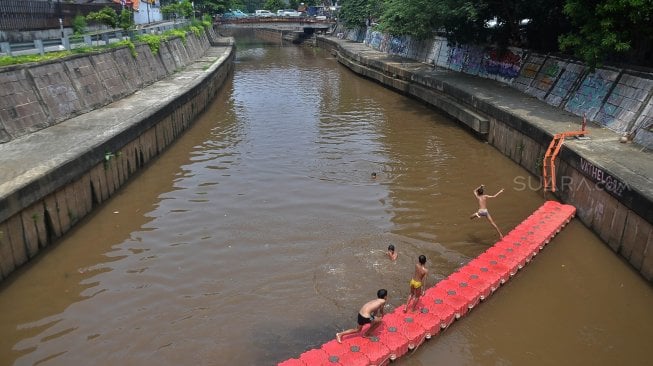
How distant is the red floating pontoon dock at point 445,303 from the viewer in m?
7.99

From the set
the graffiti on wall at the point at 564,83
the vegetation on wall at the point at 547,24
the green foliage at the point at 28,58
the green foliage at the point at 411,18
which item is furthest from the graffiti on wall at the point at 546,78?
the green foliage at the point at 28,58

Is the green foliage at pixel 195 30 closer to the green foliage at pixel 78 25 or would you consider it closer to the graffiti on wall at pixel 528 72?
the green foliage at pixel 78 25

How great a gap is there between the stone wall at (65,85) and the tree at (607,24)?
17563 mm

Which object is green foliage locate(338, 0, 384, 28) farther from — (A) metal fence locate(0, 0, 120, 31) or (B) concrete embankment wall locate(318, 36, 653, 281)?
(A) metal fence locate(0, 0, 120, 31)

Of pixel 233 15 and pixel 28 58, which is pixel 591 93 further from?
pixel 233 15

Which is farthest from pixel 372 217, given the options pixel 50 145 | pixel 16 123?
pixel 16 123

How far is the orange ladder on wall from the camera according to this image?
14781 millimetres

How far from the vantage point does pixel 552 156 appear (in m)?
14.8

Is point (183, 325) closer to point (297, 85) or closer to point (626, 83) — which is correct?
point (626, 83)

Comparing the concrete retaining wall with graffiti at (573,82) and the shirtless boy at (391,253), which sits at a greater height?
the concrete retaining wall with graffiti at (573,82)

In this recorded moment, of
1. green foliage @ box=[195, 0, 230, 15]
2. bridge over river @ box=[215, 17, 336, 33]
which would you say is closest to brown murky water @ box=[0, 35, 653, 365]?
green foliage @ box=[195, 0, 230, 15]

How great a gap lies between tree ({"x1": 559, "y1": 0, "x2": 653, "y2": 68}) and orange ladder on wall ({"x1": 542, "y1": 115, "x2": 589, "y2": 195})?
2.88 m

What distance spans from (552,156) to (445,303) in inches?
301

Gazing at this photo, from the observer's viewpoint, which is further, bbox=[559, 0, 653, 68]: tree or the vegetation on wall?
the vegetation on wall
